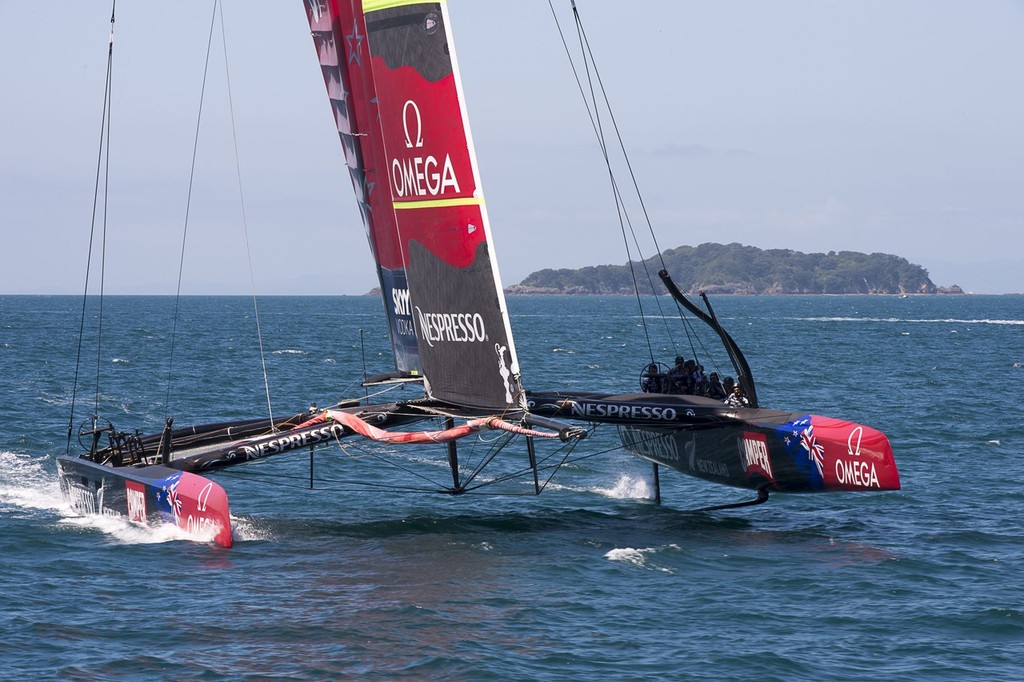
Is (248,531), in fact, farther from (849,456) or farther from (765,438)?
(849,456)

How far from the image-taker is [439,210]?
12953 mm

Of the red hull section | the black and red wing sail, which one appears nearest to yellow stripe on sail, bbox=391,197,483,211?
the black and red wing sail

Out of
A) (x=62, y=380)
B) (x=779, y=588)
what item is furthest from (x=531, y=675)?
(x=62, y=380)

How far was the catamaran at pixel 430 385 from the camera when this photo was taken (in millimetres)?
12758

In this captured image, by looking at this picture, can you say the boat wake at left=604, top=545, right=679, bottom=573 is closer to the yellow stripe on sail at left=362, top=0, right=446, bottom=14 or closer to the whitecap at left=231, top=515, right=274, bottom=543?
the whitecap at left=231, top=515, right=274, bottom=543

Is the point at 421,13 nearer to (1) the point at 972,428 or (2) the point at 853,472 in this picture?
(2) the point at 853,472

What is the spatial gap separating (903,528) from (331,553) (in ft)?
22.2

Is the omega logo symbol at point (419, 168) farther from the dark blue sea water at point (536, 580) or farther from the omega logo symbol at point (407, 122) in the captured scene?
the dark blue sea water at point (536, 580)

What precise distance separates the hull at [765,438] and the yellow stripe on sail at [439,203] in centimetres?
266

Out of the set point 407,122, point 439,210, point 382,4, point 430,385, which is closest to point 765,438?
point 430,385

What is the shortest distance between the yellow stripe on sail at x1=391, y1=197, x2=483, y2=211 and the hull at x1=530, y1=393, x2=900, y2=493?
2.66m

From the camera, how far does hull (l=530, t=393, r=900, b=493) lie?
14141mm

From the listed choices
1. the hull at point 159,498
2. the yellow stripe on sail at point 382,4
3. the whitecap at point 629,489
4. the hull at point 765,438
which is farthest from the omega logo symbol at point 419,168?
the whitecap at point 629,489

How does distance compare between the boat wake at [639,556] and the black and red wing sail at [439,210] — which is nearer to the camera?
the black and red wing sail at [439,210]
